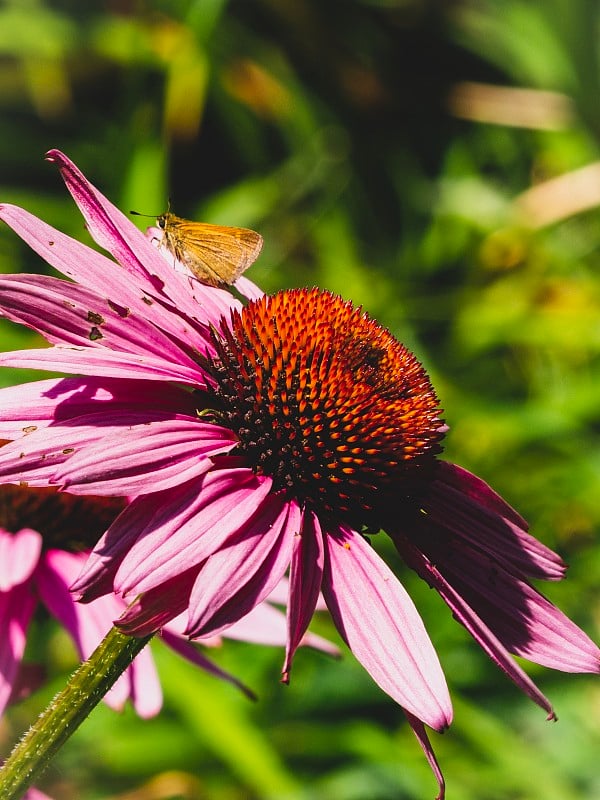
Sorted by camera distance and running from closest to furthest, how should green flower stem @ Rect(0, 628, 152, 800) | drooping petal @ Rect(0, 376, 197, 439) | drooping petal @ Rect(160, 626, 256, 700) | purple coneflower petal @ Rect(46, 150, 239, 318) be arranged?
green flower stem @ Rect(0, 628, 152, 800), drooping petal @ Rect(0, 376, 197, 439), purple coneflower petal @ Rect(46, 150, 239, 318), drooping petal @ Rect(160, 626, 256, 700)

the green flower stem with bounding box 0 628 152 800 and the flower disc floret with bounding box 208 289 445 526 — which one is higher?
the flower disc floret with bounding box 208 289 445 526

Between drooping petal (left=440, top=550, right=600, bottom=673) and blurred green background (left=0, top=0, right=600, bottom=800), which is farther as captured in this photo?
blurred green background (left=0, top=0, right=600, bottom=800)

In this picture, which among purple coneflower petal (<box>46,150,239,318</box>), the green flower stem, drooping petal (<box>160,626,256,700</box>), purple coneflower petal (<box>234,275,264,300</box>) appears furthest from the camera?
purple coneflower petal (<box>234,275,264,300</box>)

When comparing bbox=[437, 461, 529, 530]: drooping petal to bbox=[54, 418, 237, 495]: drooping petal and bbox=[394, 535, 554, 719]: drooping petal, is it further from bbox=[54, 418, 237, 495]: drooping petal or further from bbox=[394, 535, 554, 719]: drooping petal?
bbox=[54, 418, 237, 495]: drooping petal

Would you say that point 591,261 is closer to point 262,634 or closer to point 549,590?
point 549,590

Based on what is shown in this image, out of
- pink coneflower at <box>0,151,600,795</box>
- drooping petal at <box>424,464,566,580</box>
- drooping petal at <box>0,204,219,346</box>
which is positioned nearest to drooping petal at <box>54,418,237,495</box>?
pink coneflower at <box>0,151,600,795</box>

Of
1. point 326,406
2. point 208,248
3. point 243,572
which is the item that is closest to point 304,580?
point 243,572
